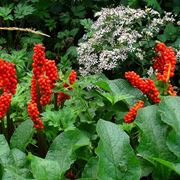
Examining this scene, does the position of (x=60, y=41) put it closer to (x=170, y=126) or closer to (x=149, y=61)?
(x=149, y=61)

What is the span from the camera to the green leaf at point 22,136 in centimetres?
247

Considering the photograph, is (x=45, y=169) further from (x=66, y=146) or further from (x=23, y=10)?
(x=23, y=10)

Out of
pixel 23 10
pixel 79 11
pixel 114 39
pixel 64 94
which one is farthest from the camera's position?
pixel 79 11

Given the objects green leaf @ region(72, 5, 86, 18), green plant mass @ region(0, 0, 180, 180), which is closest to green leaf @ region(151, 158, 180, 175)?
green plant mass @ region(0, 0, 180, 180)

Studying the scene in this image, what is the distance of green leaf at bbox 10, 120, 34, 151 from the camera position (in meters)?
2.47

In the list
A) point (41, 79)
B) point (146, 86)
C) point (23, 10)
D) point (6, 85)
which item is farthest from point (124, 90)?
point (23, 10)

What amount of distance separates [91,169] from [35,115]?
1.10ft

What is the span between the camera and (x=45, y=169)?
87.2 inches

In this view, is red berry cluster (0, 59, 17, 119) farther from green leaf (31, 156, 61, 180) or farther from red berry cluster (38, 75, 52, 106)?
green leaf (31, 156, 61, 180)

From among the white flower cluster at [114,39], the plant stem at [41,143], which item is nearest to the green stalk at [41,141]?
the plant stem at [41,143]

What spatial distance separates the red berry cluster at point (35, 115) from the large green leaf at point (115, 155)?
0.28 m

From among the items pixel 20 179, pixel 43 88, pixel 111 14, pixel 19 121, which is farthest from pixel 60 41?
pixel 20 179

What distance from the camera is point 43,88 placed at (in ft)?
8.05

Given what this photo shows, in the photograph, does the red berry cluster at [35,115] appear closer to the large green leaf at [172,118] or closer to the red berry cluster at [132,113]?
the red berry cluster at [132,113]
